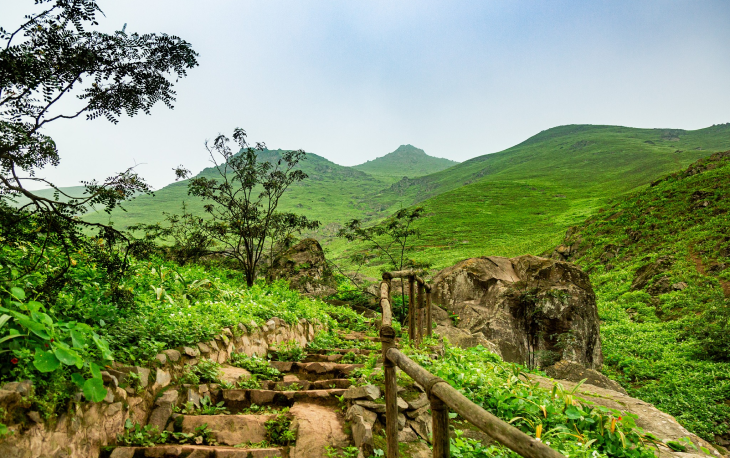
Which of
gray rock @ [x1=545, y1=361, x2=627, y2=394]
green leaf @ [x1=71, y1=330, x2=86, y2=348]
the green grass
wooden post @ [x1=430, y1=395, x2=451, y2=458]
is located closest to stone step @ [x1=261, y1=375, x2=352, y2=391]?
green leaf @ [x1=71, y1=330, x2=86, y2=348]

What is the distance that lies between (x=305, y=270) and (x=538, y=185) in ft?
225

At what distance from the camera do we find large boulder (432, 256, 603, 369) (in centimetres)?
1084

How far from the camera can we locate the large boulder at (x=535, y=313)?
10836mm

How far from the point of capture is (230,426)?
149 inches

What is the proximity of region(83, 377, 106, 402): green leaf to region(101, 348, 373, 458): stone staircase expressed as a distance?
99cm

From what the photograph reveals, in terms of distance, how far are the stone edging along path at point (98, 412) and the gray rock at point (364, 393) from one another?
211cm

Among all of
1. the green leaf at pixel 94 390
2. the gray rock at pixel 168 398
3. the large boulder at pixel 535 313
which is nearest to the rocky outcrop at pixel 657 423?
the gray rock at pixel 168 398

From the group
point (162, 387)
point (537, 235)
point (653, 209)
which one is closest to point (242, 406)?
point (162, 387)

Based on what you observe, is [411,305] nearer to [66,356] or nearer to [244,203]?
[66,356]

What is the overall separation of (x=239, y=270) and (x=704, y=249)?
21.1 metres

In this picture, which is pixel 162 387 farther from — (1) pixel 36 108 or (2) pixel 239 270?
(2) pixel 239 270

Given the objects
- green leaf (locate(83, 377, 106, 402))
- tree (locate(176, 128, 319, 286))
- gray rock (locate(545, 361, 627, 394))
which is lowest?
gray rock (locate(545, 361, 627, 394))

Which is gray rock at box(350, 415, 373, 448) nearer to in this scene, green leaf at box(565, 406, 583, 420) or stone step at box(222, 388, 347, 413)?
stone step at box(222, 388, 347, 413)

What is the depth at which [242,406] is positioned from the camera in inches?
178
